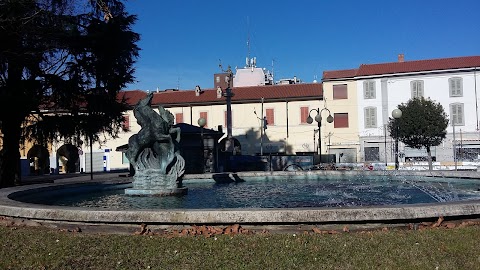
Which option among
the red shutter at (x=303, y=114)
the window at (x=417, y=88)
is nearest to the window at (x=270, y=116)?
the red shutter at (x=303, y=114)

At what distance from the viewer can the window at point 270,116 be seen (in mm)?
49250

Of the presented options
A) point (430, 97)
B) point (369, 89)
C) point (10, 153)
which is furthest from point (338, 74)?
point (10, 153)

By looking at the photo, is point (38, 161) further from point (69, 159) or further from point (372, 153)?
point (372, 153)

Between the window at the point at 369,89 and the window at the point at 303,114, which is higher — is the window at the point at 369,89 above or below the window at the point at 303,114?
above

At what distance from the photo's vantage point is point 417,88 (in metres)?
45.3

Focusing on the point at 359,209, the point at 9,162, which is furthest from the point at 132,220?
the point at 9,162

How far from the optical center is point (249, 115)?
49.9 m

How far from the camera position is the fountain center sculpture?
962cm

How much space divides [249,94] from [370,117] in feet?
41.3

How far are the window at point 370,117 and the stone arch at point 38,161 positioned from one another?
29801 millimetres

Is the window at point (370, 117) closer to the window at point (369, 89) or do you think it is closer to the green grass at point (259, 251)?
the window at point (369, 89)

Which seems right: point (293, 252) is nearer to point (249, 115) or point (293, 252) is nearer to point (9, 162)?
point (9, 162)

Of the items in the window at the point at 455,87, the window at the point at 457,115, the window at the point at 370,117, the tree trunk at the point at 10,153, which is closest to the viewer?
the tree trunk at the point at 10,153

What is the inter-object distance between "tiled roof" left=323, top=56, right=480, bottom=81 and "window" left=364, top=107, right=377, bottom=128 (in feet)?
11.3
